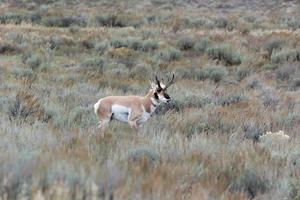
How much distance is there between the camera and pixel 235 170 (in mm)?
4945

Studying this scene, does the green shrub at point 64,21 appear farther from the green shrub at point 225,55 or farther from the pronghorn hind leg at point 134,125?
the pronghorn hind leg at point 134,125

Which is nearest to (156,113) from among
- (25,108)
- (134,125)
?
(134,125)

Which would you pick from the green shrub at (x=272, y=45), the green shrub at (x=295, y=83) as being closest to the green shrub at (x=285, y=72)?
the green shrub at (x=295, y=83)

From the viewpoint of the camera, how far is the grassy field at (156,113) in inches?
156

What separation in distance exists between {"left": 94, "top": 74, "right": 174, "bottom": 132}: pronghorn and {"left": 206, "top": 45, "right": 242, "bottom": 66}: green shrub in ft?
32.7

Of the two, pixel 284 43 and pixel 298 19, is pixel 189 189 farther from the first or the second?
pixel 298 19

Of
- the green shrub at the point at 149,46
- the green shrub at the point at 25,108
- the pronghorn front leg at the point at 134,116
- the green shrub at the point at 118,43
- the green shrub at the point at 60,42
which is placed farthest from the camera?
the green shrub at the point at 118,43

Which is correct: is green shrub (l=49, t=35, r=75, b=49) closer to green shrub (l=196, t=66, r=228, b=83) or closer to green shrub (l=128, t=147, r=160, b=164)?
green shrub (l=196, t=66, r=228, b=83)

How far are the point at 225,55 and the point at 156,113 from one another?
27.9ft

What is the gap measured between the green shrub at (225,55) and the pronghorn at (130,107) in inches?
392

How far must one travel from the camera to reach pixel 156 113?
397 inches

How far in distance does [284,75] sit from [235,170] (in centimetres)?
1103

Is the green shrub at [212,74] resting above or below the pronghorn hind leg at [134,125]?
below

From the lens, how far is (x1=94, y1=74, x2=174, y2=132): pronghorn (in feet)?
25.6
